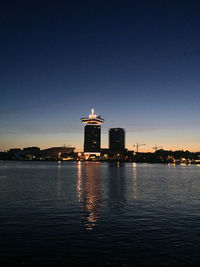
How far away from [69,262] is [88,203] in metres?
21.4

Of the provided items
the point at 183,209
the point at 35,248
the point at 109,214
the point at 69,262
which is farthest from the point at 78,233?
the point at 183,209

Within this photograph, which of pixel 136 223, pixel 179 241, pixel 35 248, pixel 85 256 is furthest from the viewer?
pixel 136 223

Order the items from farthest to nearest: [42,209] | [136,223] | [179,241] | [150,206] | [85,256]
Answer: [150,206]
[42,209]
[136,223]
[179,241]
[85,256]

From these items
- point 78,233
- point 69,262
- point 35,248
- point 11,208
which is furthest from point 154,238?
Answer: point 11,208

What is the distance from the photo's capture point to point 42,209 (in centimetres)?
3216

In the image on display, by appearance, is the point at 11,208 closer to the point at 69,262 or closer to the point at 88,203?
the point at 88,203

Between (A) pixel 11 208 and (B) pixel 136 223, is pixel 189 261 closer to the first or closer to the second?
(B) pixel 136 223

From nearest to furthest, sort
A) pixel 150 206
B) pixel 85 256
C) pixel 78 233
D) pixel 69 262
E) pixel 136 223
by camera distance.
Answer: pixel 69 262 → pixel 85 256 → pixel 78 233 → pixel 136 223 → pixel 150 206

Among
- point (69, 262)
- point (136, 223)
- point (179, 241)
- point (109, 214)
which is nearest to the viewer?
point (69, 262)

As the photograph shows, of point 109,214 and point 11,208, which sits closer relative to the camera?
point 109,214

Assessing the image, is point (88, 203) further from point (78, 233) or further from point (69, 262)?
point (69, 262)

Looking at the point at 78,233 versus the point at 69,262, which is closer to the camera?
the point at 69,262

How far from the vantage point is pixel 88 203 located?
A: 36875mm

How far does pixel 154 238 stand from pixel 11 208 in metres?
20.0
